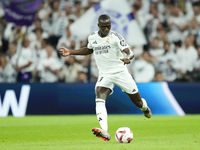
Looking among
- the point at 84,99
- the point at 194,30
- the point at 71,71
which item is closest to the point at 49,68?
the point at 71,71

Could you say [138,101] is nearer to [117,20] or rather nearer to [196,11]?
[117,20]

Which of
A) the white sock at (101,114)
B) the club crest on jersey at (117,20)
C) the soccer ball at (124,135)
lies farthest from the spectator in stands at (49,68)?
the soccer ball at (124,135)

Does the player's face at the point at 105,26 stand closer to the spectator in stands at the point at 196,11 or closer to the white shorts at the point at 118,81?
the white shorts at the point at 118,81

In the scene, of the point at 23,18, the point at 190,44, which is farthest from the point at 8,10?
the point at 190,44

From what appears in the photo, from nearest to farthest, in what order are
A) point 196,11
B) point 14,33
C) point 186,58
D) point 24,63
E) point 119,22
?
point 24,63, point 186,58, point 119,22, point 14,33, point 196,11

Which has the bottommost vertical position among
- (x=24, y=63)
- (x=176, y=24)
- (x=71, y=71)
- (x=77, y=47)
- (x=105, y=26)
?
(x=71, y=71)

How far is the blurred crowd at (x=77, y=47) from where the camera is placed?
17.0 meters

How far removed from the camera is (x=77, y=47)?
56.8 feet

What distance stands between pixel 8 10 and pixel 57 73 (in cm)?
322

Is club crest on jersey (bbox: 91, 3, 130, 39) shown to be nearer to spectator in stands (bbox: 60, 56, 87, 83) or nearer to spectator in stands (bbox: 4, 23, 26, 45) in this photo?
spectator in stands (bbox: 60, 56, 87, 83)

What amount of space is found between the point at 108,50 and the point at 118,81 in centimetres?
73

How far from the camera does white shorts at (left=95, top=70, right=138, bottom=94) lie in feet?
28.9

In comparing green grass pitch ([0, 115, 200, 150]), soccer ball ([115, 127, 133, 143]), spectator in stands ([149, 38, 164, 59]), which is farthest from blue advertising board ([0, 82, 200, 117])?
soccer ball ([115, 127, 133, 143])

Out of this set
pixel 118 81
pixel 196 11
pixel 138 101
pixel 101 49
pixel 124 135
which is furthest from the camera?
pixel 196 11
